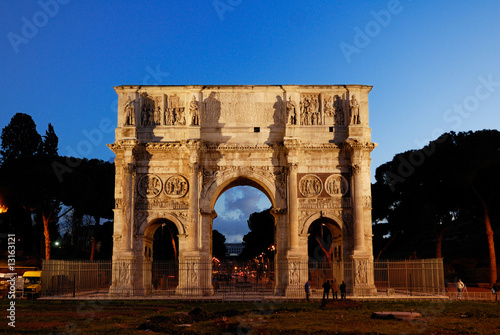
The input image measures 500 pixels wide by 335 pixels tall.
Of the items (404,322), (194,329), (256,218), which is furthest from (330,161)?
(256,218)

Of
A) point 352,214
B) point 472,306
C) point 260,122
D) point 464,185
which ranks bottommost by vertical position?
point 472,306

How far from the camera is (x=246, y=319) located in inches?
617

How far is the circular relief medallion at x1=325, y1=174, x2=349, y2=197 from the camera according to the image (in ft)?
87.4

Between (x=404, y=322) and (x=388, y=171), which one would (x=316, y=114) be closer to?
(x=404, y=322)

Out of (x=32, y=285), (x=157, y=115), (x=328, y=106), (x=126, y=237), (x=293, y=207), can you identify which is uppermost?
(x=328, y=106)

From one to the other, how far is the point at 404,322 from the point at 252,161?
13485 millimetres

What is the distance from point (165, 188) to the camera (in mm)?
26797

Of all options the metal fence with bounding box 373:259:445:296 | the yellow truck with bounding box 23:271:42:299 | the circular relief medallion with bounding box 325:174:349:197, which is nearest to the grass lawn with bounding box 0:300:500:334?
the metal fence with bounding box 373:259:445:296

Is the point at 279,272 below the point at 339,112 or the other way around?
below

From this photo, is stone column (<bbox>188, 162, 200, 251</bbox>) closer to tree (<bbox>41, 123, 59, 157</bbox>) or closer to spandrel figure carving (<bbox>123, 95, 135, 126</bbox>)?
spandrel figure carving (<bbox>123, 95, 135, 126</bbox>)

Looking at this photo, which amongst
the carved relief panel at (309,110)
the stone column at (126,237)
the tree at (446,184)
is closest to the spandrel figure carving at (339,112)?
the carved relief panel at (309,110)

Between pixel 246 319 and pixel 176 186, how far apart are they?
12.3 m

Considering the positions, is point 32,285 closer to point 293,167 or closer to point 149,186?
point 149,186

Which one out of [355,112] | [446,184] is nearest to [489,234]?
[446,184]
